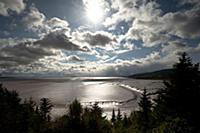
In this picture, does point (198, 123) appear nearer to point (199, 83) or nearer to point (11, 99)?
point (199, 83)

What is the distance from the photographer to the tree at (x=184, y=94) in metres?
20.2

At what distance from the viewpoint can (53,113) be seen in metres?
79.5

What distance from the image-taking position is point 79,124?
36.2 m

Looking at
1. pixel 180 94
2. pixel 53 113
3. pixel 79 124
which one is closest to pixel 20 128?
pixel 79 124

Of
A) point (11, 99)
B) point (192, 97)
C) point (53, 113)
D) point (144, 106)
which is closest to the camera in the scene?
point (192, 97)

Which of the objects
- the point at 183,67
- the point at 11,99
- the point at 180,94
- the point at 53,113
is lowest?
the point at 53,113

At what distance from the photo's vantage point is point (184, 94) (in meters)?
20.1

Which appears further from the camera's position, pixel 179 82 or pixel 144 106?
pixel 144 106

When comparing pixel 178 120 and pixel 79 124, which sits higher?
pixel 178 120

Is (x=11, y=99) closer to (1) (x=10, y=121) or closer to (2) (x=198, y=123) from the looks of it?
(1) (x=10, y=121)

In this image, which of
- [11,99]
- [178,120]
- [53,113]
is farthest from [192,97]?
[53,113]

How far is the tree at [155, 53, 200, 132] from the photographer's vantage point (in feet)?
66.2

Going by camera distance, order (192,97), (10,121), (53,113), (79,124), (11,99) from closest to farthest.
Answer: (192,97)
(79,124)
(10,121)
(11,99)
(53,113)

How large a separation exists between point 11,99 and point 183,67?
161 feet
